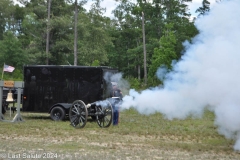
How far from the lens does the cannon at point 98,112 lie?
17984 millimetres

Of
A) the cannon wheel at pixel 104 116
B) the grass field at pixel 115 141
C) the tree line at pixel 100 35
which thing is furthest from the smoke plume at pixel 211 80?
the tree line at pixel 100 35

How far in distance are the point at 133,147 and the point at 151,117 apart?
10766 millimetres

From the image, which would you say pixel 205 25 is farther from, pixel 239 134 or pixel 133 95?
pixel 133 95

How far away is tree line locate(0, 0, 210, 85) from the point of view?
4062cm

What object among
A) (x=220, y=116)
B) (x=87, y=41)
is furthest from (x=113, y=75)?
(x=87, y=41)

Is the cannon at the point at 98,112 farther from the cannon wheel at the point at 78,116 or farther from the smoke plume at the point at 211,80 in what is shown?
the smoke plume at the point at 211,80

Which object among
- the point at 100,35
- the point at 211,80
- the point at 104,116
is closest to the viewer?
the point at 211,80

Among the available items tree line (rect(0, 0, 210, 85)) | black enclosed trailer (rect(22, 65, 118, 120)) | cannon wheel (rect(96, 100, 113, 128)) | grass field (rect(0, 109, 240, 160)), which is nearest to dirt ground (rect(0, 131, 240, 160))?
grass field (rect(0, 109, 240, 160))

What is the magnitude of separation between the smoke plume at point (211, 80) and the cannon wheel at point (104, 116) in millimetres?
4287

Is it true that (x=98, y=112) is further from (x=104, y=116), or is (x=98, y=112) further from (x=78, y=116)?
(x=78, y=116)

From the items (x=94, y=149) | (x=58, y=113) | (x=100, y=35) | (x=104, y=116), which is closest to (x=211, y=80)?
(x=94, y=149)

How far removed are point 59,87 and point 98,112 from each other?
3.54m

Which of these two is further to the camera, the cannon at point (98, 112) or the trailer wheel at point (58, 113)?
the trailer wheel at point (58, 113)

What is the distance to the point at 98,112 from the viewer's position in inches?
725
